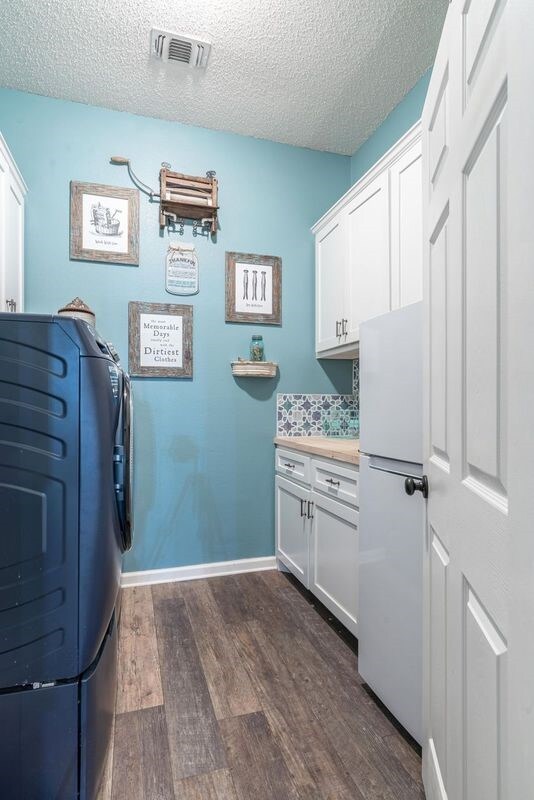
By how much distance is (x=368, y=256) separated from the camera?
2.16 m

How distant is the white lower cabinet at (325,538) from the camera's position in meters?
1.76

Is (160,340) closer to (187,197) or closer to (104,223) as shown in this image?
(104,223)

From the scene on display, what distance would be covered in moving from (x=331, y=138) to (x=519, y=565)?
2.97m

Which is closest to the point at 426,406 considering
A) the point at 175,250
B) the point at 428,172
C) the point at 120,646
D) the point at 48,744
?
the point at 428,172

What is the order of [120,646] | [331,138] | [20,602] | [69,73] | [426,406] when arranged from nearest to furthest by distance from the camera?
[20,602]
[426,406]
[120,646]
[69,73]
[331,138]

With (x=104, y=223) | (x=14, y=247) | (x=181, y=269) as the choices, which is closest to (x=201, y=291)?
(x=181, y=269)

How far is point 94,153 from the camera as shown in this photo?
8.00 ft

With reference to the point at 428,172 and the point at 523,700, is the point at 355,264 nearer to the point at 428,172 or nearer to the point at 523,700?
the point at 428,172

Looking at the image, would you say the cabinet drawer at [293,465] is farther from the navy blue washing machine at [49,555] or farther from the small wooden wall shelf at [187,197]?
the small wooden wall shelf at [187,197]

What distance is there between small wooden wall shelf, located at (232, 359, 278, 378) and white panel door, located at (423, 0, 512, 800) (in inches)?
63.9

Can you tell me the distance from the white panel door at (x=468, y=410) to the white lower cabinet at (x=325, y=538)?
68 cm

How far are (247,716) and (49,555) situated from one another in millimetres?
942

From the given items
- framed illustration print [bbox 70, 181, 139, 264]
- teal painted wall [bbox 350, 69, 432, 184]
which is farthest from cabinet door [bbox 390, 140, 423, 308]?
framed illustration print [bbox 70, 181, 139, 264]

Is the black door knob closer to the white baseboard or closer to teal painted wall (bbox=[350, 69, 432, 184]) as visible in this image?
the white baseboard
